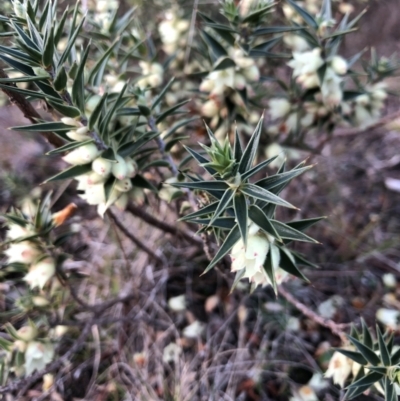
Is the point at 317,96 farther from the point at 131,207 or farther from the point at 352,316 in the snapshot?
the point at 352,316

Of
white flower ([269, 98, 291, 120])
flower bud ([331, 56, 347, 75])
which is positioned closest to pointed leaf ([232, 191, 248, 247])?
flower bud ([331, 56, 347, 75])

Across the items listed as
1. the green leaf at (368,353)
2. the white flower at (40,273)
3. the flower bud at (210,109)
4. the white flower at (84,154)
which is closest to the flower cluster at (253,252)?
the green leaf at (368,353)

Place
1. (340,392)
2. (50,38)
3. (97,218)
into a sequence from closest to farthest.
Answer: (50,38), (340,392), (97,218)

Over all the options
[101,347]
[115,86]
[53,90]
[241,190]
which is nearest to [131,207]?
[115,86]

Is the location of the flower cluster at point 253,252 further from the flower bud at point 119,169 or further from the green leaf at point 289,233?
the flower bud at point 119,169

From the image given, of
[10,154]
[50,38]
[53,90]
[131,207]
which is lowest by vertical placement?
[10,154]
